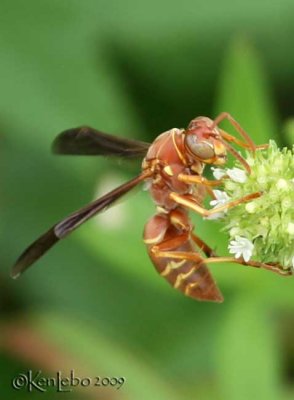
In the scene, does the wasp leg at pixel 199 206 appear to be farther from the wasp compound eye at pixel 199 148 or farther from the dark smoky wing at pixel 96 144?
the dark smoky wing at pixel 96 144

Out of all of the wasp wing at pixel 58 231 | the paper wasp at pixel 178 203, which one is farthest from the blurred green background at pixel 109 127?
the wasp wing at pixel 58 231

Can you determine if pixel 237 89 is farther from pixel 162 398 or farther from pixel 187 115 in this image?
pixel 162 398

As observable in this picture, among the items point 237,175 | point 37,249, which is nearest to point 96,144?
point 37,249

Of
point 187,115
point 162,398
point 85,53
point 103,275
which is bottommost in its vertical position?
point 162,398

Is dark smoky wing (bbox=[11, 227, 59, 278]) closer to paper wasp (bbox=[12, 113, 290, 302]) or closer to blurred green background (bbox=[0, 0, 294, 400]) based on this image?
paper wasp (bbox=[12, 113, 290, 302])

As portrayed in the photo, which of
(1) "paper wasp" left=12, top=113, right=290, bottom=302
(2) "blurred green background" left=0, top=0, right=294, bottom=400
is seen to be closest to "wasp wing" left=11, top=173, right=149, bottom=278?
(1) "paper wasp" left=12, top=113, right=290, bottom=302

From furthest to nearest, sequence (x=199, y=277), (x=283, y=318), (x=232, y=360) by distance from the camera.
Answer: (x=283, y=318) < (x=232, y=360) < (x=199, y=277)

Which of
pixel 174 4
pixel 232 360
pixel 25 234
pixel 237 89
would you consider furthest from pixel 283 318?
pixel 174 4

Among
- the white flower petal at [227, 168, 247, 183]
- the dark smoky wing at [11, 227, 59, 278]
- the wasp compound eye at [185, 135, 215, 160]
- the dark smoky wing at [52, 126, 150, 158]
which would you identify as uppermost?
the dark smoky wing at [52, 126, 150, 158]
